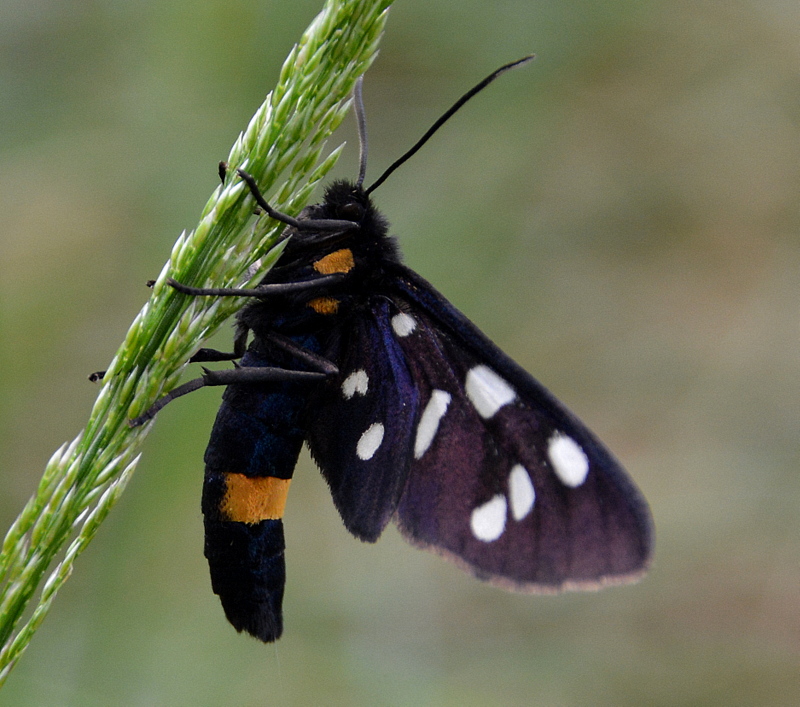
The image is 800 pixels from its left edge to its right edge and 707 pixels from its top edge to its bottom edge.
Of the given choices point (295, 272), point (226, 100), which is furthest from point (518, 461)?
point (226, 100)

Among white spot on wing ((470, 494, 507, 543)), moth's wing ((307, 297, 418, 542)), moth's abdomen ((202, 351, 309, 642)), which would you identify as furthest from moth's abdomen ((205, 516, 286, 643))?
white spot on wing ((470, 494, 507, 543))

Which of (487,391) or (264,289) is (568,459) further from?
(264,289)

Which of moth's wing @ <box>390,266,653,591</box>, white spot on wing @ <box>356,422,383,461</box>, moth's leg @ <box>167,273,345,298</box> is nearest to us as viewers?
moth's leg @ <box>167,273,345,298</box>

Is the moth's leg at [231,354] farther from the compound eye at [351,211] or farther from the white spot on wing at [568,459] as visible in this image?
the white spot on wing at [568,459]

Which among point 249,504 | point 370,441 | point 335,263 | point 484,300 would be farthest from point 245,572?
point 484,300

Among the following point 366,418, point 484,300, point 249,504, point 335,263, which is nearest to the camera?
point 249,504

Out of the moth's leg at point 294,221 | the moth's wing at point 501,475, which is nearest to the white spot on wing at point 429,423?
the moth's wing at point 501,475

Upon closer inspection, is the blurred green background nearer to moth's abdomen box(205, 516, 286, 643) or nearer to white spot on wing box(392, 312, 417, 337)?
moth's abdomen box(205, 516, 286, 643)
